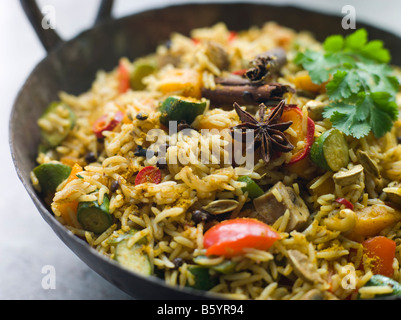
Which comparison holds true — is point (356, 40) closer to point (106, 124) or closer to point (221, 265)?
point (106, 124)

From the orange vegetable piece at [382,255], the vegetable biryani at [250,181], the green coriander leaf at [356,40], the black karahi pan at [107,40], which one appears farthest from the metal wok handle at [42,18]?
the orange vegetable piece at [382,255]

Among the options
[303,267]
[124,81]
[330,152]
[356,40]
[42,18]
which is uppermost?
[42,18]

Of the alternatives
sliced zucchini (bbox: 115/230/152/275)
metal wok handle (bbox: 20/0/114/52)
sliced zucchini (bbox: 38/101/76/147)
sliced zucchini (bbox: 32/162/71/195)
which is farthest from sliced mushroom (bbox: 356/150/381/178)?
metal wok handle (bbox: 20/0/114/52)

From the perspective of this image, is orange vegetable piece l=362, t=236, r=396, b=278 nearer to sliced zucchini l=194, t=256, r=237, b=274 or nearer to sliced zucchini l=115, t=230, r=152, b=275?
sliced zucchini l=194, t=256, r=237, b=274

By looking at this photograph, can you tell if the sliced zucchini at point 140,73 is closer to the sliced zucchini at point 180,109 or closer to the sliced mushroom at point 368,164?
the sliced zucchini at point 180,109

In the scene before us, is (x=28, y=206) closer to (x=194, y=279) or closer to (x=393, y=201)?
(x=194, y=279)

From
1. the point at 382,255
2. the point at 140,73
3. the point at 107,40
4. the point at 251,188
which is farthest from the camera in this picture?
the point at 107,40

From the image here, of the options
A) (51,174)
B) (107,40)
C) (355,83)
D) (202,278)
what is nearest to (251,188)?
(202,278)

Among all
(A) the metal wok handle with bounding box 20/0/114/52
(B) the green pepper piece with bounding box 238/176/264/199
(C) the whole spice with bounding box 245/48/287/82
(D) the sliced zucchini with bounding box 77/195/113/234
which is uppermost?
(A) the metal wok handle with bounding box 20/0/114/52
